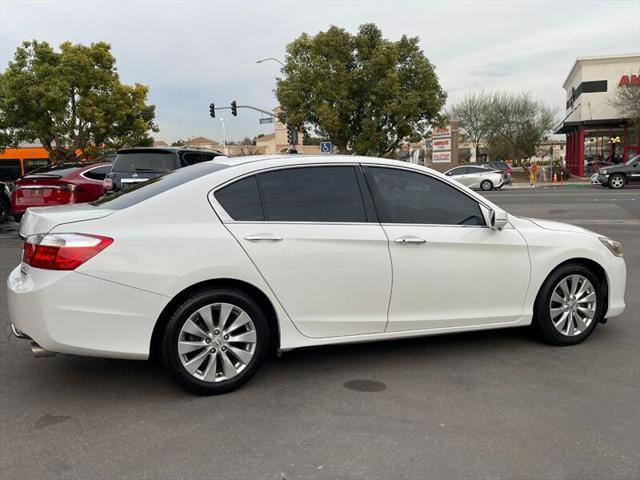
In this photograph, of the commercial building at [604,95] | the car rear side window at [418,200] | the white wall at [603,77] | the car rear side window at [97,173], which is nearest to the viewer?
the car rear side window at [418,200]

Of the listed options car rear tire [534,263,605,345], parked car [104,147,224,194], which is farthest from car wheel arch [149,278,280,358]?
parked car [104,147,224,194]

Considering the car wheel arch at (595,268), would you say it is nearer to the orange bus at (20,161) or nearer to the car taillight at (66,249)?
the car taillight at (66,249)

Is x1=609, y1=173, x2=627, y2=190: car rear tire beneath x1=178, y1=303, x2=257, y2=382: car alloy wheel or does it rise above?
above

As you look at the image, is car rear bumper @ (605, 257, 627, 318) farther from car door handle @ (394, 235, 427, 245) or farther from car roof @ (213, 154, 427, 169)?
car roof @ (213, 154, 427, 169)

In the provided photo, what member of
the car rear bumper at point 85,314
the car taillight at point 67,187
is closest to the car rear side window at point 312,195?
the car rear bumper at point 85,314

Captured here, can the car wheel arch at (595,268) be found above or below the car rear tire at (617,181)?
below

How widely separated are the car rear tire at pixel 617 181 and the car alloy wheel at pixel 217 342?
28680 millimetres

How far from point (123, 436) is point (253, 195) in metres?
1.73

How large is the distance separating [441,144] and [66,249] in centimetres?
3922

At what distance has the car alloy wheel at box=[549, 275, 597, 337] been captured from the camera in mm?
4758

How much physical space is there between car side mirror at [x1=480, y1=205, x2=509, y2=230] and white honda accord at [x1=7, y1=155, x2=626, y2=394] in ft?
0.05

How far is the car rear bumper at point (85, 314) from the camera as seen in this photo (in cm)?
342

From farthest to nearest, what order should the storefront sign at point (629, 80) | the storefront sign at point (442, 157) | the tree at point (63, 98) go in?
the storefront sign at point (442, 157)
the storefront sign at point (629, 80)
the tree at point (63, 98)

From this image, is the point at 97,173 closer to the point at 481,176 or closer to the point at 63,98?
the point at 63,98
